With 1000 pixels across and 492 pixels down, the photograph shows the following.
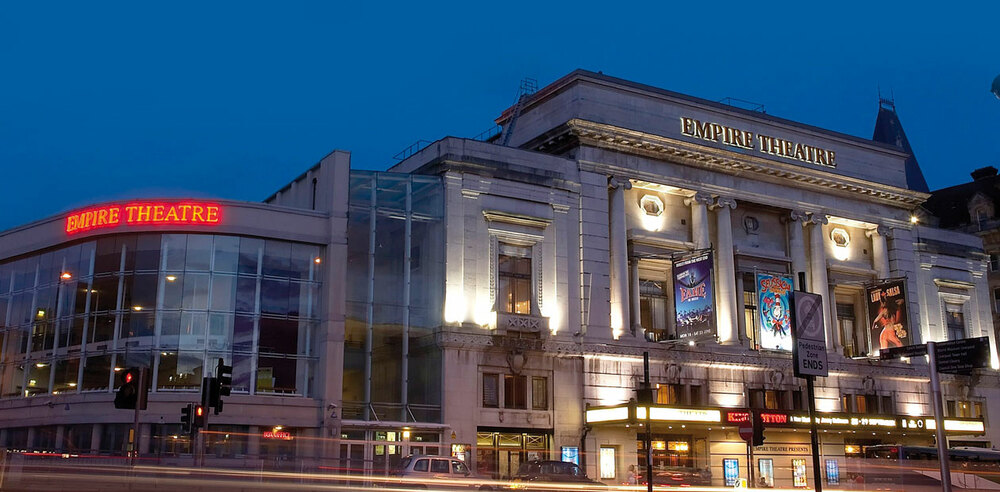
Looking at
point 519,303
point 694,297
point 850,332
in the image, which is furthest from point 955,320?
point 519,303

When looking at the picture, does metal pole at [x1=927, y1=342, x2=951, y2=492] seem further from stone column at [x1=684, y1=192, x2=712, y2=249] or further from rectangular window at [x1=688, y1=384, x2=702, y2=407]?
stone column at [x1=684, y1=192, x2=712, y2=249]

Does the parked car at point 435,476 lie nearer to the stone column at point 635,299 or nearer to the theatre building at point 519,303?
the theatre building at point 519,303

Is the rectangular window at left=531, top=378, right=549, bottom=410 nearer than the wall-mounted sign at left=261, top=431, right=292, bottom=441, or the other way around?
the wall-mounted sign at left=261, top=431, right=292, bottom=441

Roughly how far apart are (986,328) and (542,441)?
3438 cm

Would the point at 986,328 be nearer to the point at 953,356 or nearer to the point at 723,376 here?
the point at 723,376

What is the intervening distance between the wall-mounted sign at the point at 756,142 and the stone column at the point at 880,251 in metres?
5.22

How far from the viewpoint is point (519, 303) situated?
47188 mm

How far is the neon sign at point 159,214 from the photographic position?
4091cm

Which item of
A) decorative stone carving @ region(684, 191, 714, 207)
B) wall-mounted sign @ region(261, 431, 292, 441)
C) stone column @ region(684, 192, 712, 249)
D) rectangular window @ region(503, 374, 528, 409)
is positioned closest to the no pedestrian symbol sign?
wall-mounted sign @ region(261, 431, 292, 441)

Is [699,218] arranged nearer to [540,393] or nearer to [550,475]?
[540,393]

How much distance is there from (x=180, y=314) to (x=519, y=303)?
15.6m

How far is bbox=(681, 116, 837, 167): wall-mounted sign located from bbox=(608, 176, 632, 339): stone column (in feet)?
18.5

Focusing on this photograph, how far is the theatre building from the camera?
4053cm

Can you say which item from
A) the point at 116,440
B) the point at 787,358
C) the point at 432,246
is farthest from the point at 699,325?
the point at 116,440
